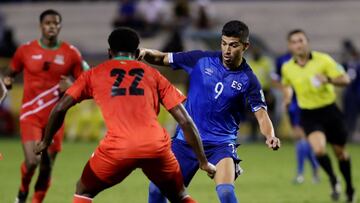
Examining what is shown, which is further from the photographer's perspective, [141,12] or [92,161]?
[141,12]

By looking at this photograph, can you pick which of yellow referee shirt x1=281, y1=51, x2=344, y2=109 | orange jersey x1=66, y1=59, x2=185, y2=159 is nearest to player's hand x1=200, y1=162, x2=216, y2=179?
orange jersey x1=66, y1=59, x2=185, y2=159

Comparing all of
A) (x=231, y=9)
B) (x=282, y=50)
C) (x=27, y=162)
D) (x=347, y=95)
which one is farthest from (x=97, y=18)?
(x=27, y=162)

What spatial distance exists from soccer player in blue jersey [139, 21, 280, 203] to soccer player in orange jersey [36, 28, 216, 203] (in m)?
1.16

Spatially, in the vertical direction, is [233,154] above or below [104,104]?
below

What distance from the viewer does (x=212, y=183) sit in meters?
15.9

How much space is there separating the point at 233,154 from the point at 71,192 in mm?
5237

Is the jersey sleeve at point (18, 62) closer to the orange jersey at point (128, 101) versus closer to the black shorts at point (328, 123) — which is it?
the black shorts at point (328, 123)

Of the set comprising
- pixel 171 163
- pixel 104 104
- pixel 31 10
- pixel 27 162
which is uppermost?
pixel 104 104

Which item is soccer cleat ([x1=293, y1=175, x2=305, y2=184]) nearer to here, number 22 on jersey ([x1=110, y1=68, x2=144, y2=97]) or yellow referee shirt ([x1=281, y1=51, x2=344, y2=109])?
yellow referee shirt ([x1=281, y1=51, x2=344, y2=109])

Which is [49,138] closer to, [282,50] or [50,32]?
[50,32]

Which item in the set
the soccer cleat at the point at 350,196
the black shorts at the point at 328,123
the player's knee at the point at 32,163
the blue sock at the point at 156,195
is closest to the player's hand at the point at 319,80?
the black shorts at the point at 328,123

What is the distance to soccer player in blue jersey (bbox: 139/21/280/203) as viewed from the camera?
9.30m

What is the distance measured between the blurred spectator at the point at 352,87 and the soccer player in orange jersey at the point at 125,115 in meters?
16.7

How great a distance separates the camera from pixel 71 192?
46.4ft
